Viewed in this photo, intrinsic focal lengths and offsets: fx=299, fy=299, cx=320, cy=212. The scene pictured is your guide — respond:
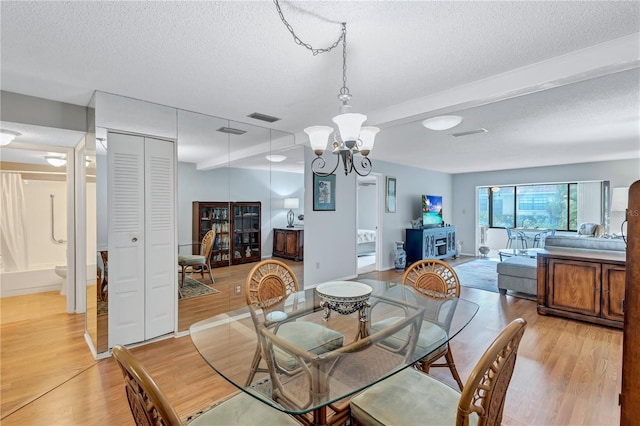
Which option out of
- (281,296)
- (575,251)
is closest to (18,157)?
(281,296)

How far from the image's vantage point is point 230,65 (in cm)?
218

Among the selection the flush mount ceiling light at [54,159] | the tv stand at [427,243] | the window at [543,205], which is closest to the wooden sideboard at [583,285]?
the tv stand at [427,243]

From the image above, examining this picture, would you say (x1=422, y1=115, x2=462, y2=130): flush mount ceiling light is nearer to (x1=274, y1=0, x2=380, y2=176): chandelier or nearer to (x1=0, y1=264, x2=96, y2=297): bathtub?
(x1=274, y1=0, x2=380, y2=176): chandelier

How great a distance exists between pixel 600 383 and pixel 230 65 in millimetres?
3607

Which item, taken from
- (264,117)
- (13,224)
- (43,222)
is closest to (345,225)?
(264,117)

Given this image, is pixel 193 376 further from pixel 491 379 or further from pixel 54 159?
pixel 54 159

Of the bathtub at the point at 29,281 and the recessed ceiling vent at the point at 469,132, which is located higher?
the recessed ceiling vent at the point at 469,132

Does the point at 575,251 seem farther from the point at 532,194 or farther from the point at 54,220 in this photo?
the point at 54,220

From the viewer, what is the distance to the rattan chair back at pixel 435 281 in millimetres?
2475

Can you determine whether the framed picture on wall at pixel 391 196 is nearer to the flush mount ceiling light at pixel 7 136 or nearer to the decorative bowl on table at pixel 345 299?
the decorative bowl on table at pixel 345 299

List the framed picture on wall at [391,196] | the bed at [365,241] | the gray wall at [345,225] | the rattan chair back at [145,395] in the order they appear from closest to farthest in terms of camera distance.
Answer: the rattan chair back at [145,395], the gray wall at [345,225], the framed picture on wall at [391,196], the bed at [365,241]

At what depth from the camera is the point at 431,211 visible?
7.38m

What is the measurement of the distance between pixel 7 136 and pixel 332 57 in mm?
3234

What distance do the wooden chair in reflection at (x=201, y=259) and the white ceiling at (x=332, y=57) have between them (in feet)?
3.09
